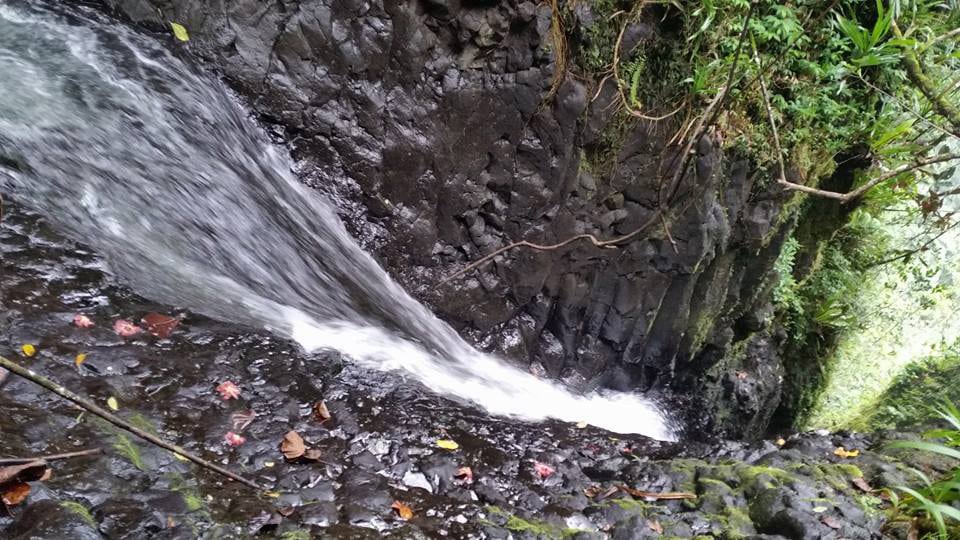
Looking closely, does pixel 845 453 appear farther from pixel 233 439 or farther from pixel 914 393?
pixel 233 439

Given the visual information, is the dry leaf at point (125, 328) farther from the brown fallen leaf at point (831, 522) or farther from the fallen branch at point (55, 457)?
the brown fallen leaf at point (831, 522)

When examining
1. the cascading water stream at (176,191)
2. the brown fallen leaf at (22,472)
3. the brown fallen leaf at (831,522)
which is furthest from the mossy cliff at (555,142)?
the brown fallen leaf at (22,472)

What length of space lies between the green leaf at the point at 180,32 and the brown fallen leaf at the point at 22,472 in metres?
2.93

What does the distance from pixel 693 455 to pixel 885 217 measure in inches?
186

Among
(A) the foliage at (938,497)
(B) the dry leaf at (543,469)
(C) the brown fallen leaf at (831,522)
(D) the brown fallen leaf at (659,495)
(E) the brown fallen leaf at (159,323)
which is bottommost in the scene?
(B) the dry leaf at (543,469)

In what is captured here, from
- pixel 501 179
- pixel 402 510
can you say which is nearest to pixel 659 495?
pixel 402 510

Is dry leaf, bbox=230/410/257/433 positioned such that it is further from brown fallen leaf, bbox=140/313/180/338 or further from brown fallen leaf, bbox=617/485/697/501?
brown fallen leaf, bbox=617/485/697/501

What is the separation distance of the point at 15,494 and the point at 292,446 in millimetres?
1032

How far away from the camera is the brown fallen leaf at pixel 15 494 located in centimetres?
175

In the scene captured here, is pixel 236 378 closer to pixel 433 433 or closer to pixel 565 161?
pixel 433 433

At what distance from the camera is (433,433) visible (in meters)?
3.22

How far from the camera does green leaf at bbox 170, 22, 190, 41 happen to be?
381cm

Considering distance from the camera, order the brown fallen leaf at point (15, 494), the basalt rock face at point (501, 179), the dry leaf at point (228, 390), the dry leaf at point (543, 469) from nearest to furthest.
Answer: the brown fallen leaf at point (15, 494) < the dry leaf at point (228, 390) < the dry leaf at point (543, 469) < the basalt rock face at point (501, 179)

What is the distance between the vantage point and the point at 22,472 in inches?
71.1
